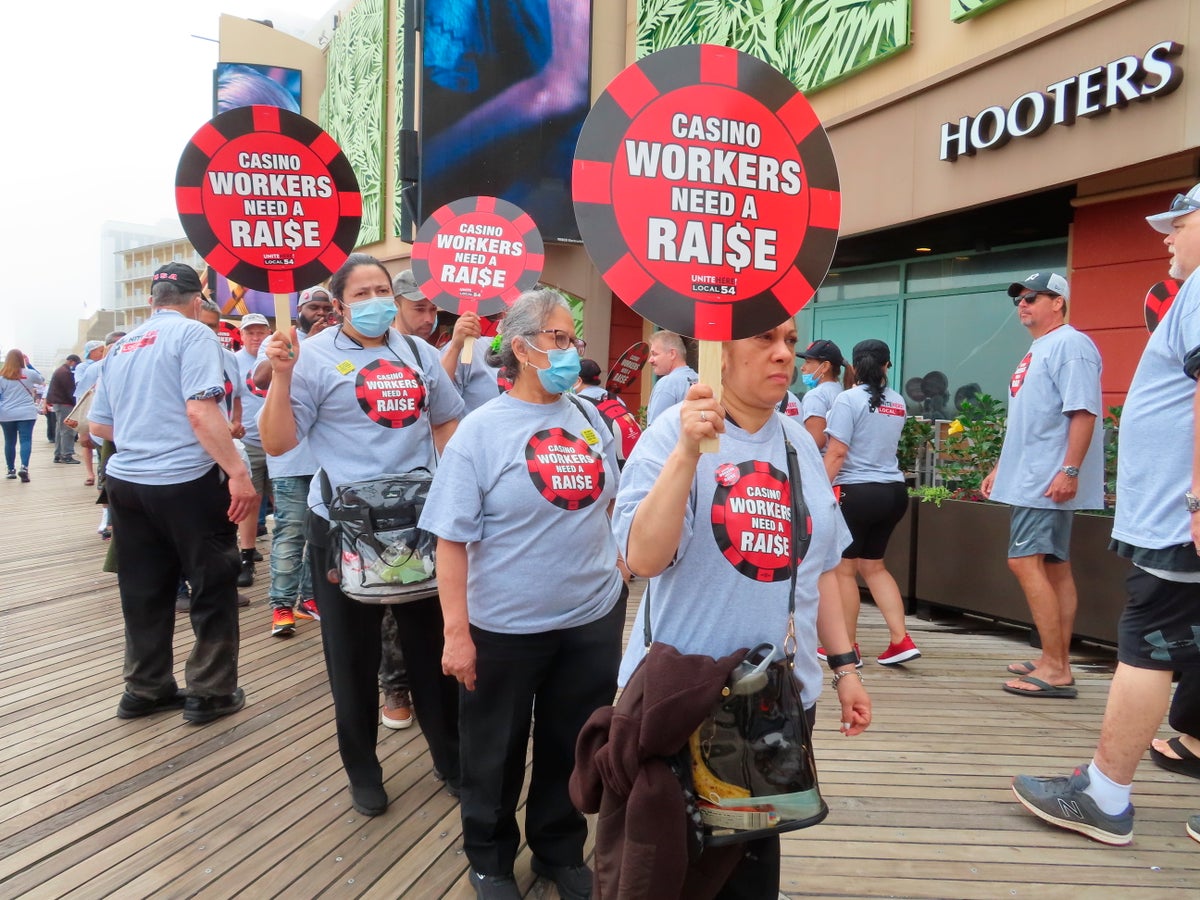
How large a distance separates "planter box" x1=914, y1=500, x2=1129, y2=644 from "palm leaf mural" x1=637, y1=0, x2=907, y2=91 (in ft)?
13.4

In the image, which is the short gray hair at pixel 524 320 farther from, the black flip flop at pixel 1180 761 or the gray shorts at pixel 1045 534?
the black flip flop at pixel 1180 761

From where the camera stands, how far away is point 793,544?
194 cm

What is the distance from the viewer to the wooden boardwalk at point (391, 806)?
8.85 feet

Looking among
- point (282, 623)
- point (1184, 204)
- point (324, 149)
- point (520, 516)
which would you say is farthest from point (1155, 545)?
point (282, 623)

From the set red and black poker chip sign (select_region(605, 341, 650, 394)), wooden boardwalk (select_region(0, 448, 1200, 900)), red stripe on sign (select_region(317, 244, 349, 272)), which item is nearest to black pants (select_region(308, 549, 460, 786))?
wooden boardwalk (select_region(0, 448, 1200, 900))

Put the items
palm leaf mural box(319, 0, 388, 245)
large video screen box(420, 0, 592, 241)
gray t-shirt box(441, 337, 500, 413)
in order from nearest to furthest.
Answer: gray t-shirt box(441, 337, 500, 413) < large video screen box(420, 0, 592, 241) < palm leaf mural box(319, 0, 388, 245)

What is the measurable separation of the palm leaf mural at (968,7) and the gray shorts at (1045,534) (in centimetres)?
495

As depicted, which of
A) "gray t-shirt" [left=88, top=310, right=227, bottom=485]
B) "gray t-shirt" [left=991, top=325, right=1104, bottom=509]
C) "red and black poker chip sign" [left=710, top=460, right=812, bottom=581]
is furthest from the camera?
"gray t-shirt" [left=991, top=325, right=1104, bottom=509]

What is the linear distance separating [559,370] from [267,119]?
67.9 inches

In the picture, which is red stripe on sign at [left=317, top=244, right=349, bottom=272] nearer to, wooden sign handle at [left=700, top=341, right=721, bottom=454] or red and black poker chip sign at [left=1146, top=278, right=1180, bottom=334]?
wooden sign handle at [left=700, top=341, right=721, bottom=454]

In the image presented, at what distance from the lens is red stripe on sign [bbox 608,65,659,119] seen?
1795 millimetres

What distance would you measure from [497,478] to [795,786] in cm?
115

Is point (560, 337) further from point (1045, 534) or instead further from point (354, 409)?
point (1045, 534)

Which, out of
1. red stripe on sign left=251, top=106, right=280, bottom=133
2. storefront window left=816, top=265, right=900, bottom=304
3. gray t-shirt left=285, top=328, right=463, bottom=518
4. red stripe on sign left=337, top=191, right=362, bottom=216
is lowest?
gray t-shirt left=285, top=328, right=463, bottom=518
